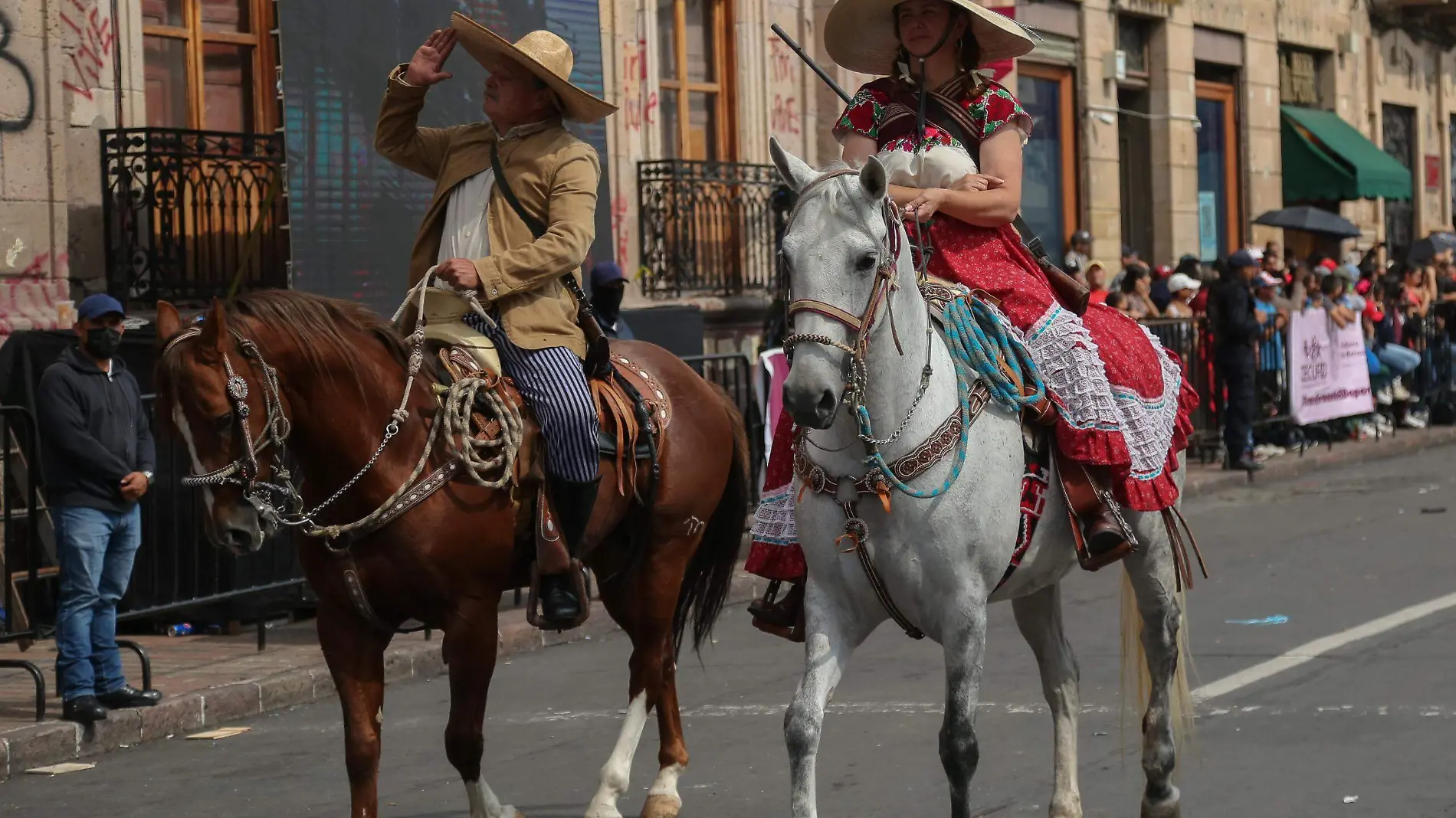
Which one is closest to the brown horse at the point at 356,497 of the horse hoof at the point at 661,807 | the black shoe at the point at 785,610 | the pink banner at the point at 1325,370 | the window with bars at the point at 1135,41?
the horse hoof at the point at 661,807

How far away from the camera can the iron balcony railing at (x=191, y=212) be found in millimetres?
13953

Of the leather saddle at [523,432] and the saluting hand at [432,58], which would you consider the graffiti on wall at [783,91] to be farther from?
the leather saddle at [523,432]

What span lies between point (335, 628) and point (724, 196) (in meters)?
14.8

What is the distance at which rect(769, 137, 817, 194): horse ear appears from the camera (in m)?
5.33

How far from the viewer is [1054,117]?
27.1 meters

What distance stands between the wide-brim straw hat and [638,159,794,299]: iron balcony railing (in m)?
13.1

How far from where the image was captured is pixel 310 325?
620 centimetres

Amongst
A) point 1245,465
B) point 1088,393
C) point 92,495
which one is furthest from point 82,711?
point 1245,465

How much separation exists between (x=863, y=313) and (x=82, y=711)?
511 centimetres

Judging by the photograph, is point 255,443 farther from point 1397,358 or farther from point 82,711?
point 1397,358

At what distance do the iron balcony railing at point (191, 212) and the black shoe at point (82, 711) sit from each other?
4935 mm

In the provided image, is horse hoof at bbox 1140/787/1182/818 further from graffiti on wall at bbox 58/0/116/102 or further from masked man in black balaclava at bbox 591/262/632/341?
graffiti on wall at bbox 58/0/116/102

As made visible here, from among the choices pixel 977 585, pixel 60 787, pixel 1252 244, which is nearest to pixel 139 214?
pixel 60 787

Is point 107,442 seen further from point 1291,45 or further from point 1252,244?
point 1291,45
